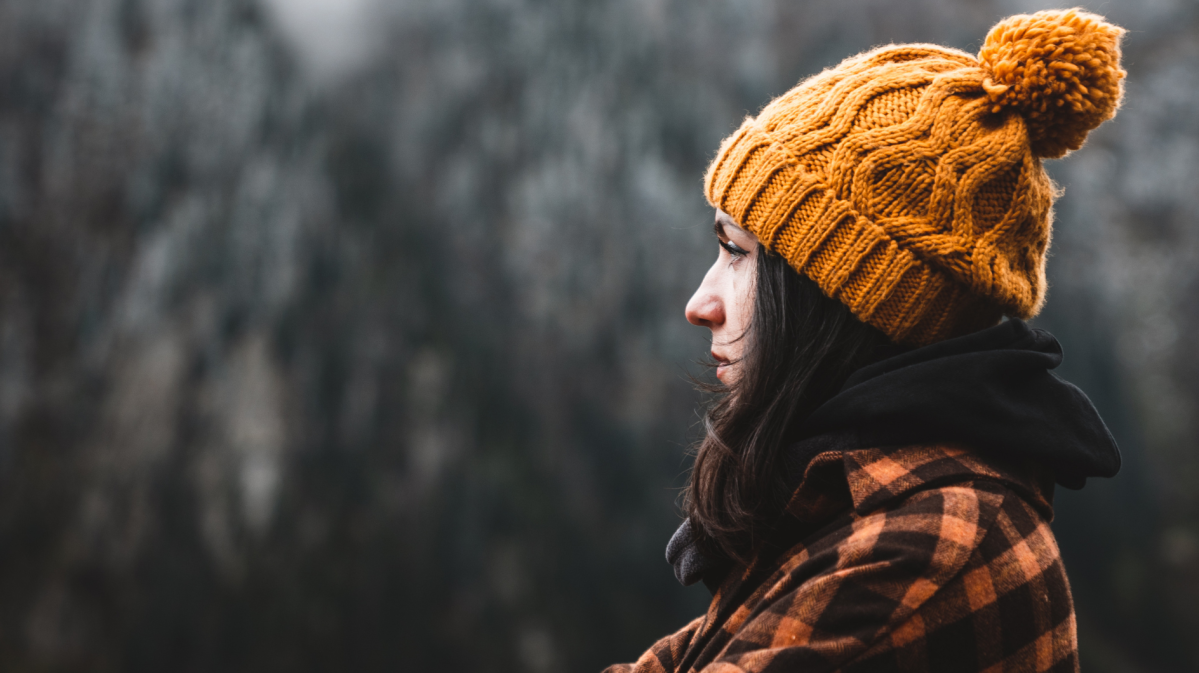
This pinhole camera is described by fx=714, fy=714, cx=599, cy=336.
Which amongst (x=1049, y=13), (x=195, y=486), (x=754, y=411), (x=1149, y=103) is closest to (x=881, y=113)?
(x=1049, y=13)

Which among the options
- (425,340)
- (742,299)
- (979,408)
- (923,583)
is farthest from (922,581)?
(425,340)

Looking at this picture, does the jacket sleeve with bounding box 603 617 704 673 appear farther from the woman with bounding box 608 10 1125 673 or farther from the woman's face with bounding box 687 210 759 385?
the woman's face with bounding box 687 210 759 385

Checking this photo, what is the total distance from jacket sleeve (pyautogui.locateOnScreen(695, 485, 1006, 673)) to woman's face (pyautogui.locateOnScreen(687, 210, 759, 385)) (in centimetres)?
26

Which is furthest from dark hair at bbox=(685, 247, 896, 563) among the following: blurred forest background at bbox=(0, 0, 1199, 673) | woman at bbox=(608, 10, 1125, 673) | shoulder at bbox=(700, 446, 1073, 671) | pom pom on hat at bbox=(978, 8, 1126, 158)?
blurred forest background at bbox=(0, 0, 1199, 673)

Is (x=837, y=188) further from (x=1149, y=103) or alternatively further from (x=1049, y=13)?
(x=1149, y=103)

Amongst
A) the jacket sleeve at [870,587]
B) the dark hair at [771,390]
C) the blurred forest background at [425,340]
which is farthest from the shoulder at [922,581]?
the blurred forest background at [425,340]

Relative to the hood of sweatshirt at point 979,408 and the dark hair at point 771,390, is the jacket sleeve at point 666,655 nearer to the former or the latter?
the dark hair at point 771,390

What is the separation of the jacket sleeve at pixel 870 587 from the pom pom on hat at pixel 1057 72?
40 centimetres

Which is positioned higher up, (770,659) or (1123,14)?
(1123,14)

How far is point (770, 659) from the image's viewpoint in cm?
54

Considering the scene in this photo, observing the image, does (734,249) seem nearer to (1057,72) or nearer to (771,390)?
(771,390)

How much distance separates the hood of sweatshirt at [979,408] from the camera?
624mm

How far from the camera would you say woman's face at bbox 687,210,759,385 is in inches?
31.3

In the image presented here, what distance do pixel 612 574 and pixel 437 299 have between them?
1.94m
